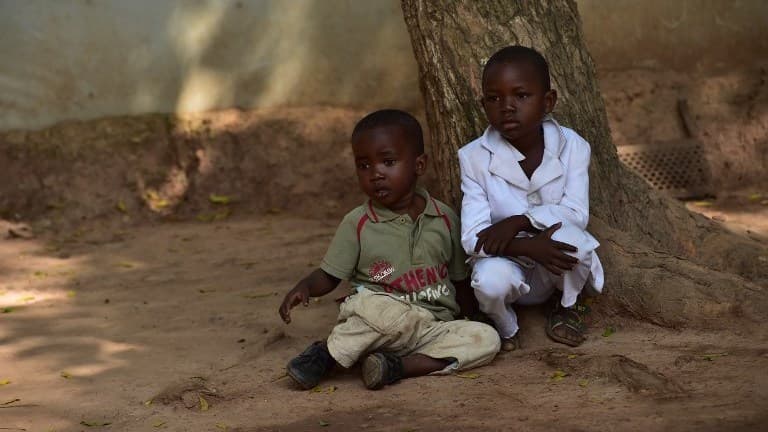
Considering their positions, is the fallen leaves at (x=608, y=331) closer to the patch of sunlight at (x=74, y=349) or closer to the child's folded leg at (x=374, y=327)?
the child's folded leg at (x=374, y=327)

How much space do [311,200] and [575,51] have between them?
2.92 metres

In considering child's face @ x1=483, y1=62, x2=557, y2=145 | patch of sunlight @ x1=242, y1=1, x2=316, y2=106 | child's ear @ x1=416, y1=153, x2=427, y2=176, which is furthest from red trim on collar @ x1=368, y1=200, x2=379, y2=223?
patch of sunlight @ x1=242, y1=1, x2=316, y2=106

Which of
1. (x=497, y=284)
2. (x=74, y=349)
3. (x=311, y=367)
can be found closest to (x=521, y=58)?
(x=497, y=284)

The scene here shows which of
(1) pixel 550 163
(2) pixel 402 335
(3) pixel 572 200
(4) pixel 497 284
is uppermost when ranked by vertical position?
(1) pixel 550 163

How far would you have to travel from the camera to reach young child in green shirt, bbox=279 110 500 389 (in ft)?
12.2

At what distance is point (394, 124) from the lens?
384cm

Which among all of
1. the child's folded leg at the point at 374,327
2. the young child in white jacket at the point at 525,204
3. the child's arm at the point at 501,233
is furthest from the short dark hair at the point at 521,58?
the child's folded leg at the point at 374,327

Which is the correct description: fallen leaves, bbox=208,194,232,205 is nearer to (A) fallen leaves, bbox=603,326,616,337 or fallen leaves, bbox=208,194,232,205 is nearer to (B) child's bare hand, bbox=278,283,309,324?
(B) child's bare hand, bbox=278,283,309,324

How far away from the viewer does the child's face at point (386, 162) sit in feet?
12.5

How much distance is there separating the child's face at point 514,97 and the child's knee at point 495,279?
1.64 ft

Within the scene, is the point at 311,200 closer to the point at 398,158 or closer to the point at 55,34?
the point at 55,34

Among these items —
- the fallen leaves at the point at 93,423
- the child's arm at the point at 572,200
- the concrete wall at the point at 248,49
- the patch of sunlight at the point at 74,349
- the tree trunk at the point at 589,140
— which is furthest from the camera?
the concrete wall at the point at 248,49

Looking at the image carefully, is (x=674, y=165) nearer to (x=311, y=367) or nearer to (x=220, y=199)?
(x=220, y=199)

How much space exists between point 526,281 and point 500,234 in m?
0.33
